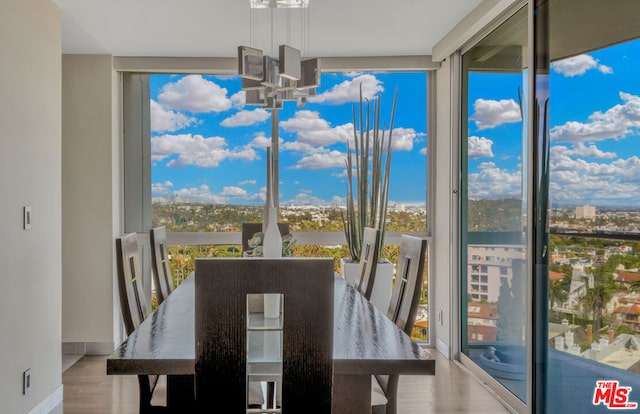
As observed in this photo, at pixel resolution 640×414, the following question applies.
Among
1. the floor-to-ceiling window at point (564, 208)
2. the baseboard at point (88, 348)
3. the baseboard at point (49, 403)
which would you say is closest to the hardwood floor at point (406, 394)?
the baseboard at point (49, 403)

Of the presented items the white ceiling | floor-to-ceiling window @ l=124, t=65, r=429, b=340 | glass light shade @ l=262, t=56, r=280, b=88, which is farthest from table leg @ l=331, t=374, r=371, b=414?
floor-to-ceiling window @ l=124, t=65, r=429, b=340

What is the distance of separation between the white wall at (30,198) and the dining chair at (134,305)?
0.75 m

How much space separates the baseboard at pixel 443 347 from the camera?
4312 millimetres

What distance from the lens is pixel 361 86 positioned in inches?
188

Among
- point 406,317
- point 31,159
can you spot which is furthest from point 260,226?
point 406,317

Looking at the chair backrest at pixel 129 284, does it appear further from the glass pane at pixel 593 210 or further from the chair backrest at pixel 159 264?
the glass pane at pixel 593 210

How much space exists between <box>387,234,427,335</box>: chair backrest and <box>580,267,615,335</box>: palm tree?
78 centimetres

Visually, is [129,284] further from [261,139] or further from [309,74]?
[261,139]

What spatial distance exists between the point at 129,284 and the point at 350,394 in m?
1.17

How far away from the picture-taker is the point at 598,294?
228cm

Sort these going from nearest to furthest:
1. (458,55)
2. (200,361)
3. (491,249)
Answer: (200,361) → (491,249) → (458,55)

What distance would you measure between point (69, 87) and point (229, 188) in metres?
1.59

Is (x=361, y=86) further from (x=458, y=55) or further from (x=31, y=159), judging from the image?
(x=31, y=159)

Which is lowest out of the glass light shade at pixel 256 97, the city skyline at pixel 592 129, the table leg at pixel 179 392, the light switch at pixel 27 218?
the table leg at pixel 179 392
